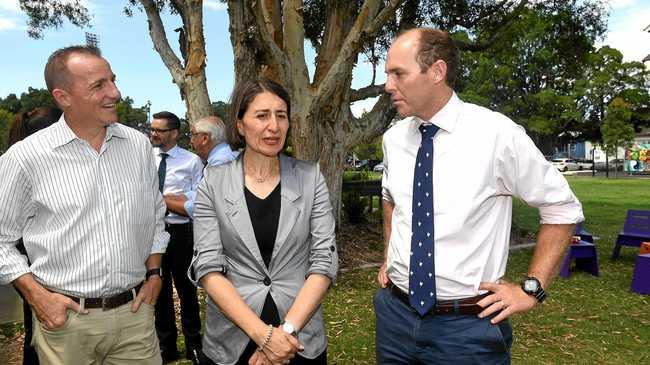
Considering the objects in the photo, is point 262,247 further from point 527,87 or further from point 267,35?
point 527,87

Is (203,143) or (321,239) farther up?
(203,143)

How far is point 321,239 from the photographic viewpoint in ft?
8.96

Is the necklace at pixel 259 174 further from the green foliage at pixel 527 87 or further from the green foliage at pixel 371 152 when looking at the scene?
the green foliage at pixel 371 152

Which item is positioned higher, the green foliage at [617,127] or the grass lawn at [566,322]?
the green foliage at [617,127]

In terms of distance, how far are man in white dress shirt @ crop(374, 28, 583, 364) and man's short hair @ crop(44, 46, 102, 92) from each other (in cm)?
165

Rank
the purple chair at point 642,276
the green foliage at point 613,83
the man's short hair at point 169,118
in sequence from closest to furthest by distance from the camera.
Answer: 1. the man's short hair at point 169,118
2. the purple chair at point 642,276
3. the green foliage at point 613,83

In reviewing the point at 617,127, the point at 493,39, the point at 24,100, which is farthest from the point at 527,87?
the point at 24,100

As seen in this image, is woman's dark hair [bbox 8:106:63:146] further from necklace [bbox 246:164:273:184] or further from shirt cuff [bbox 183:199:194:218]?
necklace [bbox 246:164:273:184]

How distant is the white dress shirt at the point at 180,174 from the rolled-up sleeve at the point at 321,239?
3.24 meters

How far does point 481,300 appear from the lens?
253 centimetres

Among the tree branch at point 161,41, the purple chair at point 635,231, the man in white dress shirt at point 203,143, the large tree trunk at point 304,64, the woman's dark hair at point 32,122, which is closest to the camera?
the woman's dark hair at point 32,122

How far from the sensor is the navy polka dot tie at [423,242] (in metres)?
2.66

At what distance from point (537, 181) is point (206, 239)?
155 centimetres

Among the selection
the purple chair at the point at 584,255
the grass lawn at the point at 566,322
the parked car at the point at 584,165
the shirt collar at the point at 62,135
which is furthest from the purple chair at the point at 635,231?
the parked car at the point at 584,165
